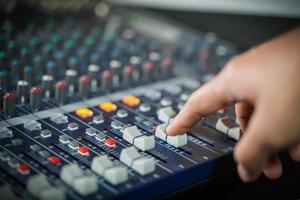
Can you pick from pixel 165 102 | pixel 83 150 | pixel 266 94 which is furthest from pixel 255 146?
pixel 165 102

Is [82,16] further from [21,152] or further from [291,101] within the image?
[291,101]

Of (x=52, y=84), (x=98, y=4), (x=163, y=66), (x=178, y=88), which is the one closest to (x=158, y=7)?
(x=98, y=4)

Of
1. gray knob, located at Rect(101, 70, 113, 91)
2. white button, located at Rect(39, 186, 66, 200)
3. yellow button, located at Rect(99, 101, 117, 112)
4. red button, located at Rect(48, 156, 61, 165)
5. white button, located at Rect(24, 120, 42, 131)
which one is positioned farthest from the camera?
gray knob, located at Rect(101, 70, 113, 91)

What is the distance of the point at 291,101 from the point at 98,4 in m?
0.96

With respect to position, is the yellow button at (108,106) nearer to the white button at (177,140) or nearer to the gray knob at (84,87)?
the gray knob at (84,87)

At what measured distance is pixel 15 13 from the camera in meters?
1.38

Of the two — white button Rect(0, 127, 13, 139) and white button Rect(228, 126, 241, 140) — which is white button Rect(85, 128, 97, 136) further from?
white button Rect(228, 126, 241, 140)

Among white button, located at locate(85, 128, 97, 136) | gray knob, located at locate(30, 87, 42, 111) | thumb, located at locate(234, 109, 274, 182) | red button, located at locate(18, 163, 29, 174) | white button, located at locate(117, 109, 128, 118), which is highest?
thumb, located at locate(234, 109, 274, 182)

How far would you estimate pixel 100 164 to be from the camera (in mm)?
815

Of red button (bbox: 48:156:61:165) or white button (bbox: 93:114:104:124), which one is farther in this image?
white button (bbox: 93:114:104:124)

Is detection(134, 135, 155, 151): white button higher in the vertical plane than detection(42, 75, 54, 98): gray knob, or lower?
lower

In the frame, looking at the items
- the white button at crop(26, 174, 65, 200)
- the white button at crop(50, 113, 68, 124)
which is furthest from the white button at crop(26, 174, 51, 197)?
the white button at crop(50, 113, 68, 124)

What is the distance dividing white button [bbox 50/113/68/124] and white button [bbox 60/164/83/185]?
204 millimetres

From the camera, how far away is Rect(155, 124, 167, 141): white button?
37.6 inches
